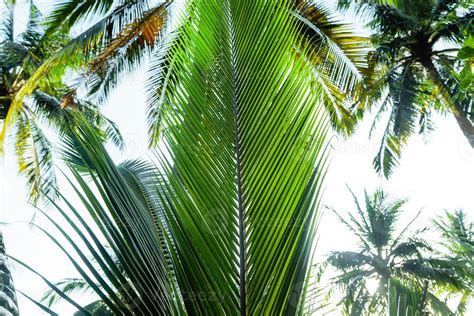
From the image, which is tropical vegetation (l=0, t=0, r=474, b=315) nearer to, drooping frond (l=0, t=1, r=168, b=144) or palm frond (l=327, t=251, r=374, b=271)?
drooping frond (l=0, t=1, r=168, b=144)

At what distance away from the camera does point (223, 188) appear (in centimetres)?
84

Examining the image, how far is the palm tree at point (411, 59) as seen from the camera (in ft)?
27.0

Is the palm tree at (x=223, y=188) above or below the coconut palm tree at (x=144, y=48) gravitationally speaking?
below

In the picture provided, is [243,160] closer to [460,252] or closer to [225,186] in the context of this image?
[225,186]

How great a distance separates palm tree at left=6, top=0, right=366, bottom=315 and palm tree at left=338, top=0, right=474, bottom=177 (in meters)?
7.58

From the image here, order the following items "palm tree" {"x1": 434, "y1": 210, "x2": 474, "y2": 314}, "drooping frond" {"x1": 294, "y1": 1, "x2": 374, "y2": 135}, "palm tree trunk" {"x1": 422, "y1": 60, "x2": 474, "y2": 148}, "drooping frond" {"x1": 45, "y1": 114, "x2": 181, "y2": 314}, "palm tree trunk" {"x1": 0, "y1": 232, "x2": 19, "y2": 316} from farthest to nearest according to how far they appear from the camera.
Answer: "palm tree" {"x1": 434, "y1": 210, "x2": 474, "y2": 314} → "palm tree trunk" {"x1": 422, "y1": 60, "x2": 474, "y2": 148} → "drooping frond" {"x1": 294, "y1": 1, "x2": 374, "y2": 135} → "palm tree trunk" {"x1": 0, "y1": 232, "x2": 19, "y2": 316} → "drooping frond" {"x1": 45, "y1": 114, "x2": 181, "y2": 314}

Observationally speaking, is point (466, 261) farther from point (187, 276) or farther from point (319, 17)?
point (187, 276)

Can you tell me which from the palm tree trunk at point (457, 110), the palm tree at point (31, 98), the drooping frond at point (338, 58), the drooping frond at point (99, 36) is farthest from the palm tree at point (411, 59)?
the palm tree at point (31, 98)

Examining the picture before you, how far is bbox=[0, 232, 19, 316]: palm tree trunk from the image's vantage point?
30.9 inches

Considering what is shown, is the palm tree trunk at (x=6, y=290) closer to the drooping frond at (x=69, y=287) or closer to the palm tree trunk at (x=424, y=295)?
the palm tree trunk at (x=424, y=295)

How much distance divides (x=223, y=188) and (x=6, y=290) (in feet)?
1.54

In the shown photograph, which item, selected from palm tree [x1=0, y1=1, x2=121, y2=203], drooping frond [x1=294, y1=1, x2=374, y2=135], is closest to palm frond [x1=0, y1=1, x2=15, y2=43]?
palm tree [x1=0, y1=1, x2=121, y2=203]

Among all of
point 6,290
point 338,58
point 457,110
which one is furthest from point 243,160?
point 457,110

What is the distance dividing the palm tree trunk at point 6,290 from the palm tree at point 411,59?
794 cm
